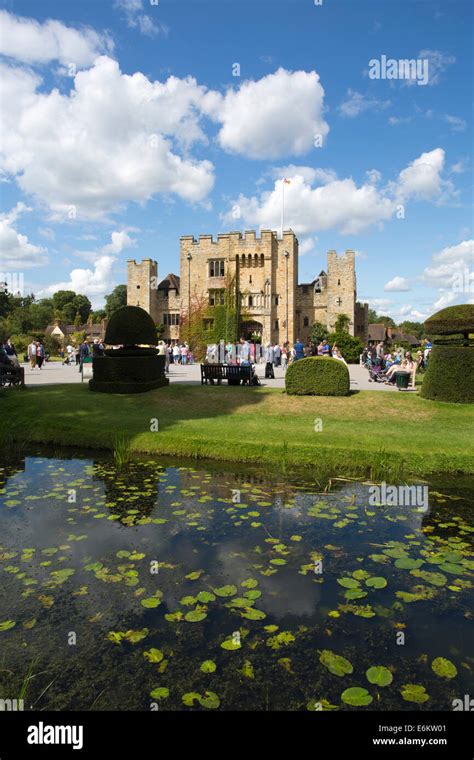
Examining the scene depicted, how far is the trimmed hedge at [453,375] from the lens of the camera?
41.5ft

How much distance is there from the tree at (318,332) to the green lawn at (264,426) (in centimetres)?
3196

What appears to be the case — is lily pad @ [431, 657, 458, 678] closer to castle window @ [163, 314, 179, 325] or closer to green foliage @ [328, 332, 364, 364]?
green foliage @ [328, 332, 364, 364]

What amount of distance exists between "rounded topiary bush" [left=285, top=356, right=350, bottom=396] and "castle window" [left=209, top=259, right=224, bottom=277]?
34308 millimetres

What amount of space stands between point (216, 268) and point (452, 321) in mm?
36205

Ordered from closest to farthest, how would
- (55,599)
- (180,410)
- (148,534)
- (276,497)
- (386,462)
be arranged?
(55,599) → (148,534) → (276,497) → (386,462) → (180,410)

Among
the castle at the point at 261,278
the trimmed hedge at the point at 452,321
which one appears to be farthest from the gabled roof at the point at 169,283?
the trimmed hedge at the point at 452,321

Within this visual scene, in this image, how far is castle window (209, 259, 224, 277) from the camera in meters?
46.8

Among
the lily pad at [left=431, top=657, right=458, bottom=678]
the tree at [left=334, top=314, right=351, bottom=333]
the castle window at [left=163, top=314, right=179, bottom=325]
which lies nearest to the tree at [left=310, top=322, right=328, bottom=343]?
the tree at [left=334, top=314, right=351, bottom=333]

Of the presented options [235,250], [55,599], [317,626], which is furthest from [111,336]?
[235,250]

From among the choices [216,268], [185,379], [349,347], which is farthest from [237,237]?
[185,379]

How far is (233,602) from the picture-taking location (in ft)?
12.7

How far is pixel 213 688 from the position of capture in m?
2.93
